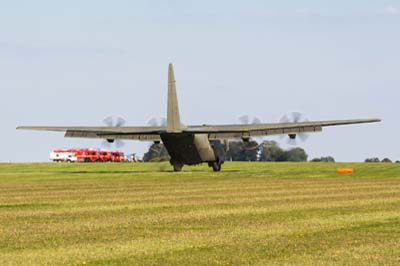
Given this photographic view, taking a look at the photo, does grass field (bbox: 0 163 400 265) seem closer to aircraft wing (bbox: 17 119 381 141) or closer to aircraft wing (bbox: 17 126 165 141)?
aircraft wing (bbox: 17 119 381 141)

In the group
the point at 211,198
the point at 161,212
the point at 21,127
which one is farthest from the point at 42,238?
the point at 21,127

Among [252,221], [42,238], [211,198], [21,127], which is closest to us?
[42,238]

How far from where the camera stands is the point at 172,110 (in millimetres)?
86938

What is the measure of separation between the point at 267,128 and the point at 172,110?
10.7 metres

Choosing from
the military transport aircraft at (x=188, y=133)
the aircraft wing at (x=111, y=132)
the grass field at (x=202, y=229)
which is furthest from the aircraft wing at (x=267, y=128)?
the grass field at (x=202, y=229)

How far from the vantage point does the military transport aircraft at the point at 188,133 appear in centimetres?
8788

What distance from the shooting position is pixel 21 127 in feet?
326

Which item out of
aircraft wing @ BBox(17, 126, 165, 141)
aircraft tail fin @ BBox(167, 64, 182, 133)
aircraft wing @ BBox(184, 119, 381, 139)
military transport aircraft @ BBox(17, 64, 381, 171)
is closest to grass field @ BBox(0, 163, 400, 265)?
aircraft tail fin @ BBox(167, 64, 182, 133)

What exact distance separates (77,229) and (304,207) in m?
11.8

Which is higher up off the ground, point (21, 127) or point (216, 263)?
point (21, 127)

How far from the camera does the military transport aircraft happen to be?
87875 mm

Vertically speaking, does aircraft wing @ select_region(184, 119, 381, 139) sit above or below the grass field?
above

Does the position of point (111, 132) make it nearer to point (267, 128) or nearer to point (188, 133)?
point (188, 133)

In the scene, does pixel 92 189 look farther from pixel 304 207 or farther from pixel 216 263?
pixel 216 263
